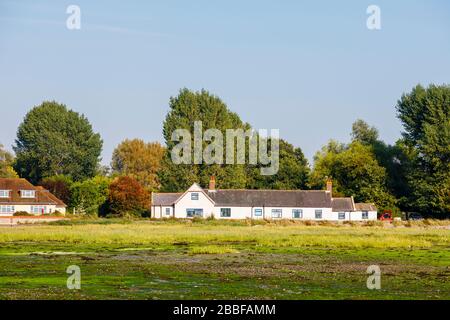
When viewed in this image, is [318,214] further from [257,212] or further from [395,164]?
[395,164]

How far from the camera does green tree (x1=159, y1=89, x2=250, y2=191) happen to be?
121m

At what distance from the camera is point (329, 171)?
4707 inches

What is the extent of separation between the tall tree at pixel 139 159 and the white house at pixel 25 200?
60.4 m

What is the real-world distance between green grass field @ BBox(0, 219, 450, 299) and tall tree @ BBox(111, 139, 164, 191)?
111m

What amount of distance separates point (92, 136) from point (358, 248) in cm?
9651

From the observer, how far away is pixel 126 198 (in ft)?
355

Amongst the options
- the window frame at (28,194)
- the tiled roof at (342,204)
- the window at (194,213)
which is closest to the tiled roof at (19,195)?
the window frame at (28,194)

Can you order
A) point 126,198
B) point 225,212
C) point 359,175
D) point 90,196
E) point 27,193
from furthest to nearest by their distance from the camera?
point 359,175 < point 90,196 < point 27,193 < point 225,212 < point 126,198

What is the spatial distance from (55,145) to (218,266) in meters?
103

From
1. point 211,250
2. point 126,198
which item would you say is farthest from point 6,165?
point 211,250

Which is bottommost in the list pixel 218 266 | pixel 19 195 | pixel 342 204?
pixel 218 266

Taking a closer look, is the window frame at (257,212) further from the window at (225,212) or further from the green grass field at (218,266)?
the green grass field at (218,266)

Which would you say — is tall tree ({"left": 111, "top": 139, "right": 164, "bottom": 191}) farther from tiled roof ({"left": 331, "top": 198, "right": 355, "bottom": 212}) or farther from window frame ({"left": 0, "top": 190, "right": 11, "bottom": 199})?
tiled roof ({"left": 331, "top": 198, "right": 355, "bottom": 212})
